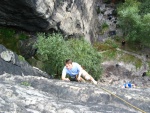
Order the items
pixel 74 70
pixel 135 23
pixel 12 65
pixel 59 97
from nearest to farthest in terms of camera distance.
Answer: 1. pixel 59 97
2. pixel 74 70
3. pixel 12 65
4. pixel 135 23

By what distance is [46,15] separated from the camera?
22.3m

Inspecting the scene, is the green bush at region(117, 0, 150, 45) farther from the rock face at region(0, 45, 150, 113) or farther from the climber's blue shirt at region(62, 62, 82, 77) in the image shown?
the rock face at region(0, 45, 150, 113)

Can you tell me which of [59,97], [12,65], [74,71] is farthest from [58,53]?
[59,97]

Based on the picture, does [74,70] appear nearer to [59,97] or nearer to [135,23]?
[59,97]

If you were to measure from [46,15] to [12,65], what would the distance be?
6762mm

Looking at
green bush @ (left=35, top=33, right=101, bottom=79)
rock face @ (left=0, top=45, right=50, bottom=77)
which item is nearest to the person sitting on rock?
rock face @ (left=0, top=45, right=50, bottom=77)

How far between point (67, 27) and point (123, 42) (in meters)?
9.02

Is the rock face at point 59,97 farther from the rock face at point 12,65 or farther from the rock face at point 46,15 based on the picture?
the rock face at point 46,15

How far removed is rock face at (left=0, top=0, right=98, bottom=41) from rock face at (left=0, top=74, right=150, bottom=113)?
8.35 meters

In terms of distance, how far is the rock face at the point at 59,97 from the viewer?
11.3 m

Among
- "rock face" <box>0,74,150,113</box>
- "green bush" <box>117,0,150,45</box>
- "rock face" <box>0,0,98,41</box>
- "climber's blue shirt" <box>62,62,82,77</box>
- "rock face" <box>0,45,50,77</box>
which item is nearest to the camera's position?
"rock face" <box>0,74,150,113</box>

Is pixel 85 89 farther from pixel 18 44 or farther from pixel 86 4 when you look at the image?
pixel 86 4

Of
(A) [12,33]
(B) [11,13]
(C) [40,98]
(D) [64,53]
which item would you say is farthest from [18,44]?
(C) [40,98]

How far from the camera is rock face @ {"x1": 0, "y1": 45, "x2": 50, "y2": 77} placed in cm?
1599
